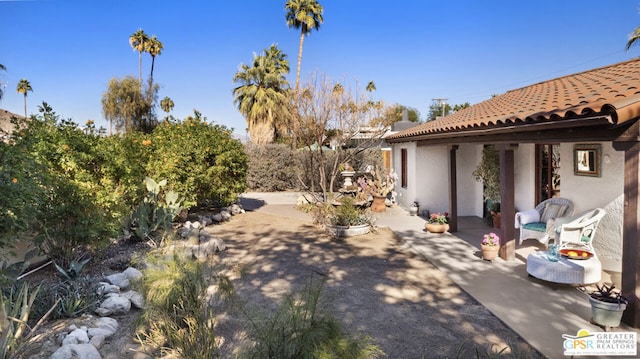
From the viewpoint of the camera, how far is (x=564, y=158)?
7383 millimetres

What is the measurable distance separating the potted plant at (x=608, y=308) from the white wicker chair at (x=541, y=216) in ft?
10.3

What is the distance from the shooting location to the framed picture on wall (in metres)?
6.49

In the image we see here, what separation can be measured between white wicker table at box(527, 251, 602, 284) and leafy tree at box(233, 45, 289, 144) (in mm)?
20589

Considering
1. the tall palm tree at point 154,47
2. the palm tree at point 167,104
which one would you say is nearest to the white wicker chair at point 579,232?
the tall palm tree at point 154,47

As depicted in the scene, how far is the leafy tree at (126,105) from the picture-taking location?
30.9 metres

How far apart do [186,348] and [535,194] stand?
816cm

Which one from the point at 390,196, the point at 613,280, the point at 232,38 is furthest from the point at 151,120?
the point at 613,280

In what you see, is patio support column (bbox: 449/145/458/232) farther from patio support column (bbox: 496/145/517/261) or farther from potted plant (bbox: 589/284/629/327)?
potted plant (bbox: 589/284/629/327)

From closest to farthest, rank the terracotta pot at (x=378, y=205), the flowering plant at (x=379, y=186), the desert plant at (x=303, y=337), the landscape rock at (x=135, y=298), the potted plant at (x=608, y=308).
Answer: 1. the desert plant at (x=303, y=337)
2. the potted plant at (x=608, y=308)
3. the landscape rock at (x=135, y=298)
4. the terracotta pot at (x=378, y=205)
5. the flowering plant at (x=379, y=186)

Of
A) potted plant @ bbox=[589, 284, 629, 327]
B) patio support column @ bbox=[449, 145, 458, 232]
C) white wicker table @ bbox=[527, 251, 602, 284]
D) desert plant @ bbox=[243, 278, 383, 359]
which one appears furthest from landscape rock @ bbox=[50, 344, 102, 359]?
patio support column @ bbox=[449, 145, 458, 232]

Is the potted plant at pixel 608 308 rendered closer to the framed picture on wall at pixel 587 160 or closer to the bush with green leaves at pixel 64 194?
the framed picture on wall at pixel 587 160

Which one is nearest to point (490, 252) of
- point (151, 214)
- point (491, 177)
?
point (491, 177)

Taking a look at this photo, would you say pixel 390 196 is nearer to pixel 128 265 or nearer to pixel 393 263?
pixel 393 263

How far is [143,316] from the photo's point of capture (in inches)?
140
